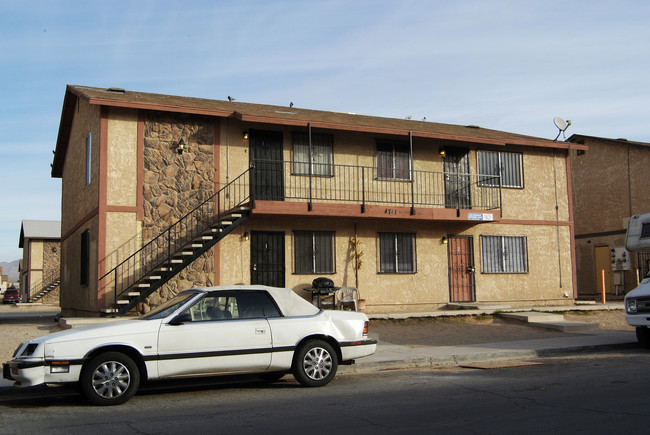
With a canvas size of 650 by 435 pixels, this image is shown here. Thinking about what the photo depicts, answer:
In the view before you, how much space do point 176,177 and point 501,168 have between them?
10.8 metres

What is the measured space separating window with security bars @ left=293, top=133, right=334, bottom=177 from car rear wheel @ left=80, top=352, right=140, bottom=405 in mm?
11331

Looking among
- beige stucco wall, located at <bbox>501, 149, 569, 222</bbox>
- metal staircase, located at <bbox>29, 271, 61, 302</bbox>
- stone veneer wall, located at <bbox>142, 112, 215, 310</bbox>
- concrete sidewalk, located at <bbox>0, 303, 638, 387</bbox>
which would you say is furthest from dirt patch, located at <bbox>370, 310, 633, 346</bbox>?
metal staircase, located at <bbox>29, 271, 61, 302</bbox>

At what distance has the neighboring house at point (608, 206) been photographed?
2680cm

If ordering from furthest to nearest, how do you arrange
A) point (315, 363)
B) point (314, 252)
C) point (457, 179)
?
1. point (457, 179)
2. point (314, 252)
3. point (315, 363)

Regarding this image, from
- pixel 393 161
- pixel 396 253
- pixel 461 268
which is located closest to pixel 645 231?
pixel 461 268

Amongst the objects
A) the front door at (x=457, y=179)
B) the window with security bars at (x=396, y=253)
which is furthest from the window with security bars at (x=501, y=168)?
the window with security bars at (x=396, y=253)

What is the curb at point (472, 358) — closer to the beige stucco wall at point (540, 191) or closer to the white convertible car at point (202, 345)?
the white convertible car at point (202, 345)

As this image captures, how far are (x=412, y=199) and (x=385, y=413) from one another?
12697 millimetres

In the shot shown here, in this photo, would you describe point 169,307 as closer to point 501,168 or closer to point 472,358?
point 472,358

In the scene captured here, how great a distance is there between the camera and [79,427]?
6676 mm

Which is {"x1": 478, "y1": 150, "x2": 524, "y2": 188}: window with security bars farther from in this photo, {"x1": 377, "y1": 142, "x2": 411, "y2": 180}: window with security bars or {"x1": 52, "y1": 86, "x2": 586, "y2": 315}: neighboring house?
{"x1": 377, "y1": 142, "x2": 411, "y2": 180}: window with security bars

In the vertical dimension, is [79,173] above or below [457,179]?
above

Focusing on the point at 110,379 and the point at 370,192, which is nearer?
the point at 110,379

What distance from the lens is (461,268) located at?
67.5ft
